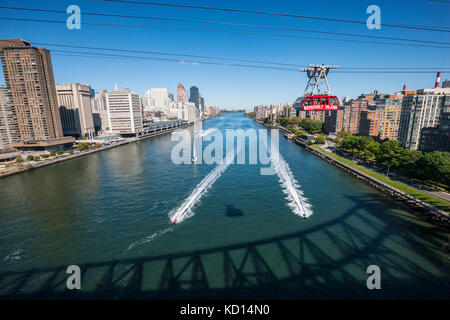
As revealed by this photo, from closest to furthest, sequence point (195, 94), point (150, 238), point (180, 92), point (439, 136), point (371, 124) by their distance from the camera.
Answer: point (150, 238) < point (439, 136) < point (371, 124) < point (180, 92) < point (195, 94)

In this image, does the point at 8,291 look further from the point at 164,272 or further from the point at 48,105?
the point at 48,105

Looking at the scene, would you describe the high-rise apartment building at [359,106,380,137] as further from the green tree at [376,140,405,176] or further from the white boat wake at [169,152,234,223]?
the white boat wake at [169,152,234,223]

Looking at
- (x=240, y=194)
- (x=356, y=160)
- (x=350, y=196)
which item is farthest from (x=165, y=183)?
(x=356, y=160)

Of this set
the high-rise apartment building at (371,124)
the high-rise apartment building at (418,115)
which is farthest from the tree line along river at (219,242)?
the high-rise apartment building at (371,124)

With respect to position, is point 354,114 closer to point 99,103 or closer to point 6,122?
point 6,122

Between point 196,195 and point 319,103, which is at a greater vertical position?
point 319,103

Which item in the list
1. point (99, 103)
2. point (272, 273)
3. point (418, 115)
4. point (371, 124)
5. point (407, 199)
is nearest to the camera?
point (272, 273)

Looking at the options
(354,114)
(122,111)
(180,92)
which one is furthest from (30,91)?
(180,92)

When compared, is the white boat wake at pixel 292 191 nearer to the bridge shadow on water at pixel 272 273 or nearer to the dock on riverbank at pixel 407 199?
the bridge shadow on water at pixel 272 273
